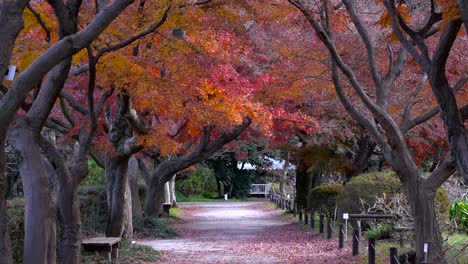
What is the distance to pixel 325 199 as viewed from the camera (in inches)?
1016

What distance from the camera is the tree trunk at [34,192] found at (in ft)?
32.4

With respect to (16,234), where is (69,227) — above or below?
above

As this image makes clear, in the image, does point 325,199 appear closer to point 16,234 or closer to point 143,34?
point 16,234

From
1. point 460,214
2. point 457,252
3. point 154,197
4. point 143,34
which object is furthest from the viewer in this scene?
point 154,197

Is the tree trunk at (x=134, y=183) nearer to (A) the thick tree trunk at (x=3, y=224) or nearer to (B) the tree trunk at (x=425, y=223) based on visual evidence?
(B) the tree trunk at (x=425, y=223)

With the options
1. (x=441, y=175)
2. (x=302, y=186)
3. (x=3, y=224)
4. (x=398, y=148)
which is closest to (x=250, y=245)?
(x=398, y=148)

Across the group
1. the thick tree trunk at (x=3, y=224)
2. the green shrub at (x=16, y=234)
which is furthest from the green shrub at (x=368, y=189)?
the thick tree trunk at (x=3, y=224)

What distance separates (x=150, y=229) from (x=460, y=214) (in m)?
11.1

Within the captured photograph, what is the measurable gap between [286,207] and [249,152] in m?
10.8

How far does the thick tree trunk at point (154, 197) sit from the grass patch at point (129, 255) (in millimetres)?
8427

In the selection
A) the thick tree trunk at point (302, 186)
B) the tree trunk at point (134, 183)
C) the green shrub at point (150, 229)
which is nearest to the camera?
the green shrub at point (150, 229)

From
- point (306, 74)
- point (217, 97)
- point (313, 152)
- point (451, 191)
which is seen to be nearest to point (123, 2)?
point (217, 97)

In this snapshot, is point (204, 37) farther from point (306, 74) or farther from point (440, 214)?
point (440, 214)

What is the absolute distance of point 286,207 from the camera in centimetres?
3862
